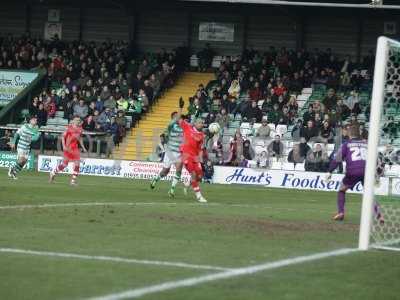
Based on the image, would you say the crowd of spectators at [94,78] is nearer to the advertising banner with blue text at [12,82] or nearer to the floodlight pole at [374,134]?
the advertising banner with blue text at [12,82]

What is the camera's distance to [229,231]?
46.1ft

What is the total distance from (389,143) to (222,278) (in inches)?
564

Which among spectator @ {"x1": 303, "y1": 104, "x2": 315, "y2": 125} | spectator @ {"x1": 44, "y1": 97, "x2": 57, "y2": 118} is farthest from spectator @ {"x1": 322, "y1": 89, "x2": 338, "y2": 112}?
spectator @ {"x1": 44, "y1": 97, "x2": 57, "y2": 118}

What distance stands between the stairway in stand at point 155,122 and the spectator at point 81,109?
1966mm

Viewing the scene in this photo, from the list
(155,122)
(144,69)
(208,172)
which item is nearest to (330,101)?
(208,172)

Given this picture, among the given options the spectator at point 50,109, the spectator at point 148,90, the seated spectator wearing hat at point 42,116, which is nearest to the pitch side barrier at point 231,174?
the seated spectator wearing hat at point 42,116

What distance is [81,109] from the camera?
40.2 meters

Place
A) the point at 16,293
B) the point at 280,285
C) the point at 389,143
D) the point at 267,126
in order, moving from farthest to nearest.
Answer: the point at 267,126 → the point at 389,143 → the point at 280,285 → the point at 16,293

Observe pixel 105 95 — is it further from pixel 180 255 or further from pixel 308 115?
pixel 180 255

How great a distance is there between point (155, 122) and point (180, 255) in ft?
99.0

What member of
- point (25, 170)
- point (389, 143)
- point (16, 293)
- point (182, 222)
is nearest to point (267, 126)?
point (25, 170)

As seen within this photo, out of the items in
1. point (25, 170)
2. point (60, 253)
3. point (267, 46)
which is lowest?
point (25, 170)

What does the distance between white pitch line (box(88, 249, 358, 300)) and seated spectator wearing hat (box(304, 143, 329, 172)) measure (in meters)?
21.0

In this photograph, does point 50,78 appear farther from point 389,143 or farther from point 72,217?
point 72,217
